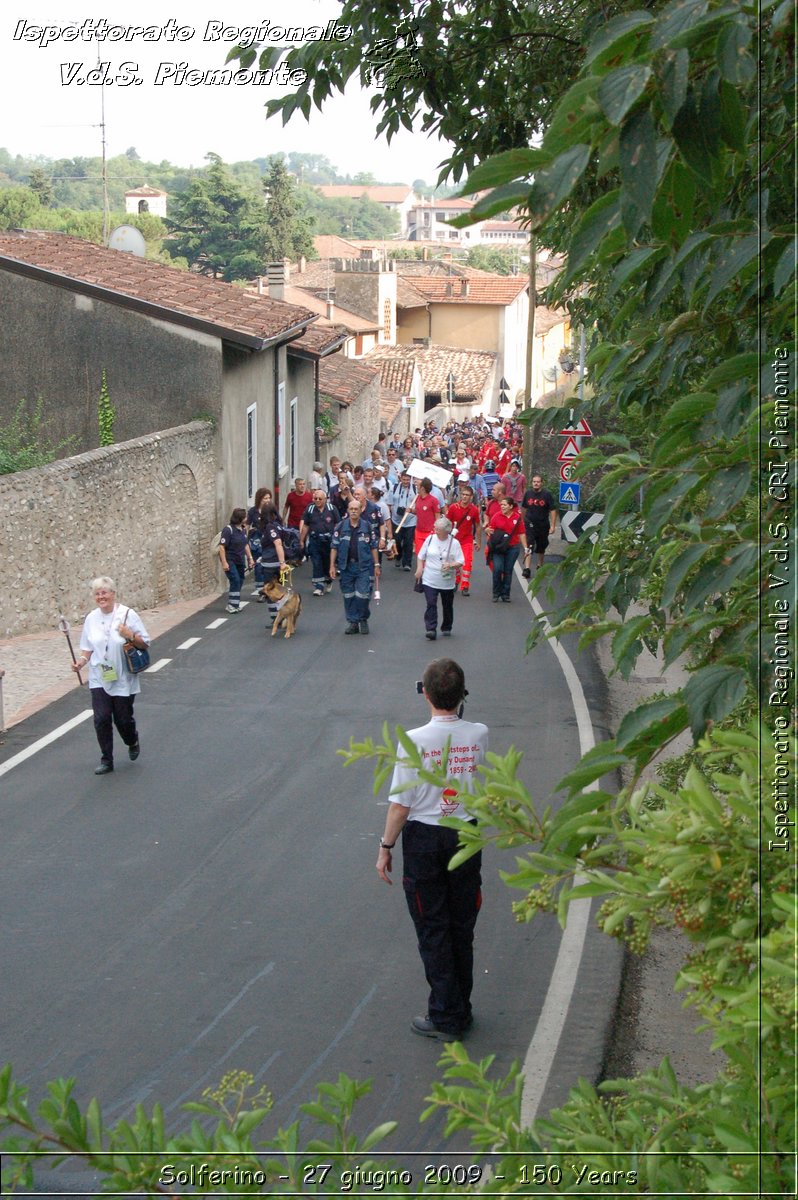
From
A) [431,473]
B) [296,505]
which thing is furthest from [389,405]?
[431,473]

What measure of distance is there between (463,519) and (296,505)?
4805 mm

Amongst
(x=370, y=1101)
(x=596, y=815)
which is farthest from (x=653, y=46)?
(x=370, y=1101)

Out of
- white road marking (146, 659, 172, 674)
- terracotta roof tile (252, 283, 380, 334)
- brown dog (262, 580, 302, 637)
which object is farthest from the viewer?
terracotta roof tile (252, 283, 380, 334)

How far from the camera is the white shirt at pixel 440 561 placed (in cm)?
1727

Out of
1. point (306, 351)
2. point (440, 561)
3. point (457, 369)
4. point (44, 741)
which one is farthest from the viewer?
point (457, 369)

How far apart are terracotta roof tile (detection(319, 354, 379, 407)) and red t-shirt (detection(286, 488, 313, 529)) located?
49.0 feet

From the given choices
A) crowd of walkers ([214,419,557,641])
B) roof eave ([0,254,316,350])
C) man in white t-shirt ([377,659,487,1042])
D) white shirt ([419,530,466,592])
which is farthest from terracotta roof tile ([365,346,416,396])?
man in white t-shirt ([377,659,487,1042])

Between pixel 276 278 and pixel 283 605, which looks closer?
pixel 283 605

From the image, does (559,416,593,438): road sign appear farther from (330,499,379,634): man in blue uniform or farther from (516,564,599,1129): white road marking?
(330,499,379,634): man in blue uniform

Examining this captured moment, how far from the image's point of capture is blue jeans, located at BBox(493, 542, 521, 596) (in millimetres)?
21094

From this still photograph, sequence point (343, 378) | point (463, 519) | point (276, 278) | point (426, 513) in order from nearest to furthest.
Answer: point (463, 519) → point (426, 513) → point (276, 278) → point (343, 378)

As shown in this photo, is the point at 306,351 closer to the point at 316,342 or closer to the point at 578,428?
the point at 316,342

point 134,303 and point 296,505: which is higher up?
point 134,303

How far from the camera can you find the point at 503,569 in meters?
21.2
